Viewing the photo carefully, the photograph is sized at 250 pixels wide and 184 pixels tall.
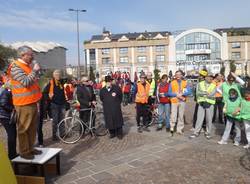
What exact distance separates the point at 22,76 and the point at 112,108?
→ 171 inches

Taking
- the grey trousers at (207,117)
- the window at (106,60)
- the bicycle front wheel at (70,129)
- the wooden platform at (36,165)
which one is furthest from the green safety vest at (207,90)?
the window at (106,60)

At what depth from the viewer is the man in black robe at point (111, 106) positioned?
903 centimetres

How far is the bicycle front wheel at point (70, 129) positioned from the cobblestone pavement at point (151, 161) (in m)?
0.26

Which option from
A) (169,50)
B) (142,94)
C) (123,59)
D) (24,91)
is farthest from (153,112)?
(123,59)

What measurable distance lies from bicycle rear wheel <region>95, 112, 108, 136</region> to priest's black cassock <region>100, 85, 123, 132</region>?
48 cm

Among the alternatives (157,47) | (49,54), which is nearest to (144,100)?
(157,47)

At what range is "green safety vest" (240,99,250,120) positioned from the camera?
24.3 feet

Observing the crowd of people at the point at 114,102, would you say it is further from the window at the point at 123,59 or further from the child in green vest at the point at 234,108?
the window at the point at 123,59

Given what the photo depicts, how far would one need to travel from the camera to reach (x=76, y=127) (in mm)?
9062

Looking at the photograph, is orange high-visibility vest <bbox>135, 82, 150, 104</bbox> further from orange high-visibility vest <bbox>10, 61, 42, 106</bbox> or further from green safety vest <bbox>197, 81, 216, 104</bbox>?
orange high-visibility vest <bbox>10, 61, 42, 106</bbox>

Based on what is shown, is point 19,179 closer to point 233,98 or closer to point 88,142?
point 88,142

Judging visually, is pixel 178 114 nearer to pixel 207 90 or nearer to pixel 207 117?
pixel 207 117

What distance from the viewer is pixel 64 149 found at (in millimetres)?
7934

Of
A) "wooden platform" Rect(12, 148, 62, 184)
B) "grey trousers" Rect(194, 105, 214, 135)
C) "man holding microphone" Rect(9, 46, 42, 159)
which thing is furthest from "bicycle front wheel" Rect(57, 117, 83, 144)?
"man holding microphone" Rect(9, 46, 42, 159)
